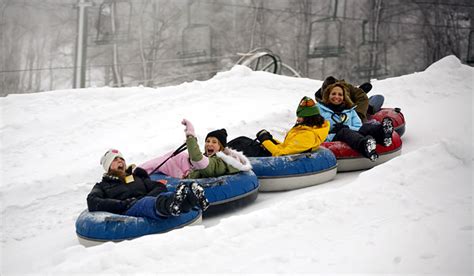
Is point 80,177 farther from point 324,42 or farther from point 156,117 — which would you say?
point 324,42

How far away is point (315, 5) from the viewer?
26094mm

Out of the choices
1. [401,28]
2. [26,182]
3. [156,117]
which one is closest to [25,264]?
[26,182]

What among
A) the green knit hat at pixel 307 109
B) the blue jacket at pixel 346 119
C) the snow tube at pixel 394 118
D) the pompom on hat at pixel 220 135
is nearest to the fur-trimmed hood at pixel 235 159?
the pompom on hat at pixel 220 135

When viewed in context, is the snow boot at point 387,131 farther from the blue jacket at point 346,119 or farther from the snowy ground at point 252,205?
the snowy ground at point 252,205

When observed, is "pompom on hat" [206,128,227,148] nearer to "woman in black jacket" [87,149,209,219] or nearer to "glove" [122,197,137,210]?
"woman in black jacket" [87,149,209,219]

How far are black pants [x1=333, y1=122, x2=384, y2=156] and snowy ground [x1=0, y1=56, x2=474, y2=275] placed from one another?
1.31 feet

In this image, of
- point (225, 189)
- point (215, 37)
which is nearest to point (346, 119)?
point (225, 189)

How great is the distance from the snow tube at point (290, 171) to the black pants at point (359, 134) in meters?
0.53

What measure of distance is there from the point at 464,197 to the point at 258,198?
2.32 meters

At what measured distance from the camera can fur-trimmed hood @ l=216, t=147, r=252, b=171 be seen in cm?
574

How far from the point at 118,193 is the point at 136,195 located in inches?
6.2

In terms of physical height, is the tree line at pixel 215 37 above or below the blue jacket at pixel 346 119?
above

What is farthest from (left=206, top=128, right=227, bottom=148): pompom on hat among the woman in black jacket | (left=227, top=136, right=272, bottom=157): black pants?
the woman in black jacket

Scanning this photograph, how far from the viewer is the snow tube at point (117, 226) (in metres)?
4.62
